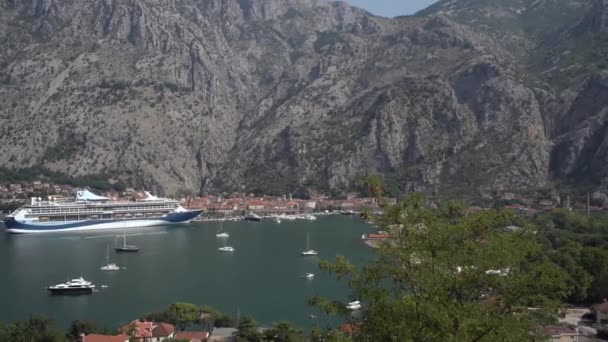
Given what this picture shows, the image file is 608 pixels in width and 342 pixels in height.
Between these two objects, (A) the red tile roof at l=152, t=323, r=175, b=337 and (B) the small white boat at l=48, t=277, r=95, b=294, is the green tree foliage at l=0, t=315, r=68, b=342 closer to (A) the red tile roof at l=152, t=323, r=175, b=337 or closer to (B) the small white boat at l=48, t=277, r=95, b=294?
(A) the red tile roof at l=152, t=323, r=175, b=337

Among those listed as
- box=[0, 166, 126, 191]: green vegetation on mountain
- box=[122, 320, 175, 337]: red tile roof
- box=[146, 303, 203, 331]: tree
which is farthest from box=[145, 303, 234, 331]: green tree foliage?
box=[0, 166, 126, 191]: green vegetation on mountain

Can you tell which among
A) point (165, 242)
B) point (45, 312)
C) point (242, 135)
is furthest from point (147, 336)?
point (242, 135)

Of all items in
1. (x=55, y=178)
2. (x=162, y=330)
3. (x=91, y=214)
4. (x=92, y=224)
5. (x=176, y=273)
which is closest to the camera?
(x=162, y=330)

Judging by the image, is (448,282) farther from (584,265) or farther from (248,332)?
(584,265)

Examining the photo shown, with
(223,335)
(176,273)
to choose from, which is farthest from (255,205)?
(223,335)

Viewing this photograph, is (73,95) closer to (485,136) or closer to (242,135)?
(242,135)

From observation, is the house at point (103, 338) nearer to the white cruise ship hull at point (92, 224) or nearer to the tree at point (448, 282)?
the tree at point (448, 282)
